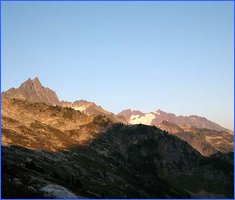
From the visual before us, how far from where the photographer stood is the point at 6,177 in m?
52.3

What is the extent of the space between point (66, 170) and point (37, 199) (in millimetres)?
164895

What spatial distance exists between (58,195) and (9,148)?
484 feet

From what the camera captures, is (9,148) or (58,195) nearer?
(58,195)

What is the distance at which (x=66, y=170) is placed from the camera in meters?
199

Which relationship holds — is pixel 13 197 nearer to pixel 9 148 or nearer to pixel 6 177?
pixel 6 177

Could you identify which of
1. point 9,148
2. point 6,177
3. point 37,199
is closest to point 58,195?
point 6,177

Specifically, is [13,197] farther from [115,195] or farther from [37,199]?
[115,195]

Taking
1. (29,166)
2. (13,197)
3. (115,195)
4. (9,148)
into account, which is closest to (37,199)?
(13,197)

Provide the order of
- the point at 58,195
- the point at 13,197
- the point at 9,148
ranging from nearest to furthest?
the point at 13,197 → the point at 58,195 → the point at 9,148

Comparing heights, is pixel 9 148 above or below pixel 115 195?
above

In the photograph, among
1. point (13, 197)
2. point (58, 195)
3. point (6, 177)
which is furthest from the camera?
point (6, 177)

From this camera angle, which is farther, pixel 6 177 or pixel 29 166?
pixel 29 166

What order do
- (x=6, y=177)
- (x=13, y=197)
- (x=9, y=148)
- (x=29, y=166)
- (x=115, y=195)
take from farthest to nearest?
(x=9, y=148), (x=115, y=195), (x=29, y=166), (x=6, y=177), (x=13, y=197)

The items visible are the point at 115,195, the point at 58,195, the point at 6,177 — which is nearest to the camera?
the point at 58,195
